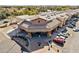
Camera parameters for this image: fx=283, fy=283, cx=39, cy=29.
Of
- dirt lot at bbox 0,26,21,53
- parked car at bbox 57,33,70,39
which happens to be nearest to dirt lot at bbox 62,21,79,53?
parked car at bbox 57,33,70,39

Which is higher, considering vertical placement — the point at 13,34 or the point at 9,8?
the point at 9,8

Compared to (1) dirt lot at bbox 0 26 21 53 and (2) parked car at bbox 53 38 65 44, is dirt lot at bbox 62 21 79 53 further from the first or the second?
(1) dirt lot at bbox 0 26 21 53

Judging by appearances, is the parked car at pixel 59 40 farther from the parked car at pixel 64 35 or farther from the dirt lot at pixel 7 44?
the dirt lot at pixel 7 44

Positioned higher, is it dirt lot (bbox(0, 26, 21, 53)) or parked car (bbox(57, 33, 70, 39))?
parked car (bbox(57, 33, 70, 39))

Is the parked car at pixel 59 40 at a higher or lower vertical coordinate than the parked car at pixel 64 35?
lower

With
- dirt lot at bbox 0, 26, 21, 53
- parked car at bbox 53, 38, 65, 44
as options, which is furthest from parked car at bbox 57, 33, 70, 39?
dirt lot at bbox 0, 26, 21, 53

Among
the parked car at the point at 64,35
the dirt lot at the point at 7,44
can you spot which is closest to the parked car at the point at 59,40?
the parked car at the point at 64,35

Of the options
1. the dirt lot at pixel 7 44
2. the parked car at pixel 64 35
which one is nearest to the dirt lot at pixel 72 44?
the parked car at pixel 64 35

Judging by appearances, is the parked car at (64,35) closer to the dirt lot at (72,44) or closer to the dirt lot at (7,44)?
the dirt lot at (72,44)
